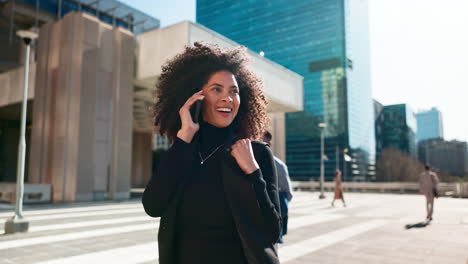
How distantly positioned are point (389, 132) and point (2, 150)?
116 metres

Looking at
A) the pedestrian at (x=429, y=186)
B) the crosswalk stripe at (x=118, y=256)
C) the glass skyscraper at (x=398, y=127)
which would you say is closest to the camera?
the crosswalk stripe at (x=118, y=256)

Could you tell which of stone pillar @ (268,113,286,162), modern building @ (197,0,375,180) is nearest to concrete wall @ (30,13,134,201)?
stone pillar @ (268,113,286,162)

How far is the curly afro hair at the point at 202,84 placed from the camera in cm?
196

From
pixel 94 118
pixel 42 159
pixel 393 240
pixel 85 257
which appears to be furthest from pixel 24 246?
pixel 42 159

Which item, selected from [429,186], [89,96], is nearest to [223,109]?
[429,186]

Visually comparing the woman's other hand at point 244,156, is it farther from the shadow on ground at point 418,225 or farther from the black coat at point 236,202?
the shadow on ground at point 418,225

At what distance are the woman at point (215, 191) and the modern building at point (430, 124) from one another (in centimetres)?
19641

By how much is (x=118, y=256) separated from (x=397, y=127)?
12396 centimetres

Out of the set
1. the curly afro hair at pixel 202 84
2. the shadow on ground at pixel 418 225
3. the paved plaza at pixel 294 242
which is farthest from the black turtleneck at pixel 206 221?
the shadow on ground at pixel 418 225

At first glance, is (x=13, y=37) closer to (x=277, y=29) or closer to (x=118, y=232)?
(x=118, y=232)

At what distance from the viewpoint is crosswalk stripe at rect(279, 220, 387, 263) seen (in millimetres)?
6441

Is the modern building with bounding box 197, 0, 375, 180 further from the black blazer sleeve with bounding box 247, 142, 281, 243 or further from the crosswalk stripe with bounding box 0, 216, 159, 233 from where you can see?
the black blazer sleeve with bounding box 247, 142, 281, 243

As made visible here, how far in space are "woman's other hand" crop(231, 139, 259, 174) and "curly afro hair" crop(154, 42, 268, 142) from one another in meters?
0.33

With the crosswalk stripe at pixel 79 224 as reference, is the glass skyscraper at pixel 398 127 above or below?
above
